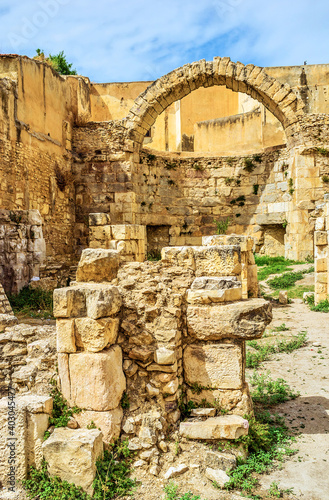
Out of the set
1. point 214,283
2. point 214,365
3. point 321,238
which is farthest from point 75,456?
point 321,238

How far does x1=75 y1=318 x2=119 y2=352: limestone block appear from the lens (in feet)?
10.4

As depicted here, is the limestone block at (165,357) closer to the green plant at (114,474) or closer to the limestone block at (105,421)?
the limestone block at (105,421)

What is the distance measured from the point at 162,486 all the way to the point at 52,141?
11.3 meters

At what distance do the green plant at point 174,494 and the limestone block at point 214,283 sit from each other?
1.64 m

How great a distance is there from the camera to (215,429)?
3318 millimetres

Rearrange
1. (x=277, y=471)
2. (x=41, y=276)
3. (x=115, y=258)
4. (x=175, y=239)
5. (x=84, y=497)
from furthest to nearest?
(x=175, y=239)
(x=41, y=276)
(x=115, y=258)
(x=277, y=471)
(x=84, y=497)

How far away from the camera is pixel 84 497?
9.26ft

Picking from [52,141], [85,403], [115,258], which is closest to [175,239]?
[52,141]

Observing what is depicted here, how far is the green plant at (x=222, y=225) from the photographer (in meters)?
15.0

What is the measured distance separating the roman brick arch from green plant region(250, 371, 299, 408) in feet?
34.7

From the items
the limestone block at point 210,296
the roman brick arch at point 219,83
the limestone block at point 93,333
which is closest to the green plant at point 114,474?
the limestone block at point 93,333

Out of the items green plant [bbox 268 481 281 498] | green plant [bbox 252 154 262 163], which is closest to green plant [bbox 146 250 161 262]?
green plant [bbox 252 154 262 163]

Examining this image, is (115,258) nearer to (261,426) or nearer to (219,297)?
(219,297)

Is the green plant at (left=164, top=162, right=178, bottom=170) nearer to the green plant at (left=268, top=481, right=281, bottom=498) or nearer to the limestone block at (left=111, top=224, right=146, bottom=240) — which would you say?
the limestone block at (left=111, top=224, right=146, bottom=240)
